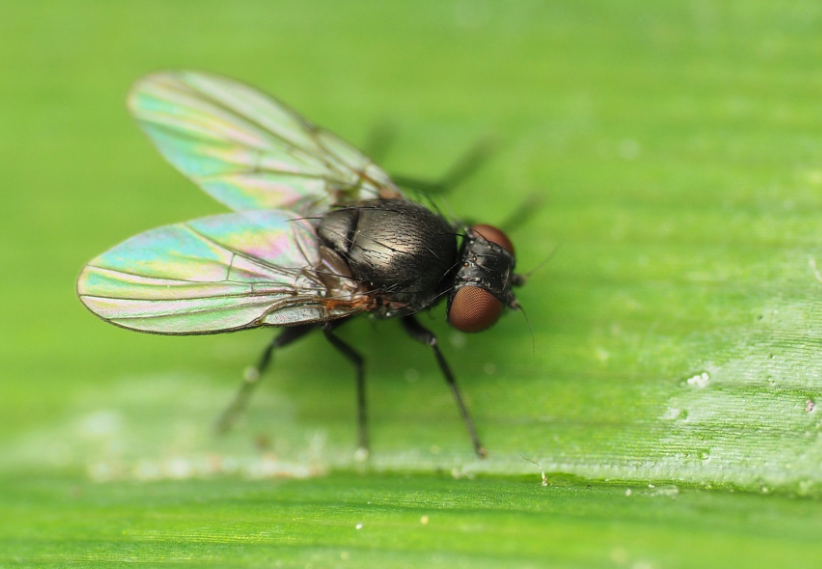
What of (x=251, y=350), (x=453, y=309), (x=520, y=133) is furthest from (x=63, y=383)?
(x=520, y=133)

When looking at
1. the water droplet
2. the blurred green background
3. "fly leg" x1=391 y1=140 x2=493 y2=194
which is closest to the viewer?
the blurred green background

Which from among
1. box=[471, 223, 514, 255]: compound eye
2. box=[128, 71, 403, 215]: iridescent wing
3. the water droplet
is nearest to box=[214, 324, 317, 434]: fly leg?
box=[128, 71, 403, 215]: iridescent wing

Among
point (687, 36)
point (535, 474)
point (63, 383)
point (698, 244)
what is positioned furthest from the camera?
point (687, 36)

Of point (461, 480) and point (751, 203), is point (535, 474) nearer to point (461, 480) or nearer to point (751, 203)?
point (461, 480)

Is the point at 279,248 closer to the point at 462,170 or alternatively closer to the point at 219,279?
the point at 219,279

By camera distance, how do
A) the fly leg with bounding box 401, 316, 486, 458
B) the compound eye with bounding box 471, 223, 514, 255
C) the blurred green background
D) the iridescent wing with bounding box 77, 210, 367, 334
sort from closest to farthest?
the blurred green background, the iridescent wing with bounding box 77, 210, 367, 334, the fly leg with bounding box 401, 316, 486, 458, the compound eye with bounding box 471, 223, 514, 255

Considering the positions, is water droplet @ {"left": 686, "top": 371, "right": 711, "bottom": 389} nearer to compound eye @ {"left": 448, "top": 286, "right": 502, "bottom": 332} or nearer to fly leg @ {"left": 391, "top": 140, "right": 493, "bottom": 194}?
compound eye @ {"left": 448, "top": 286, "right": 502, "bottom": 332}
